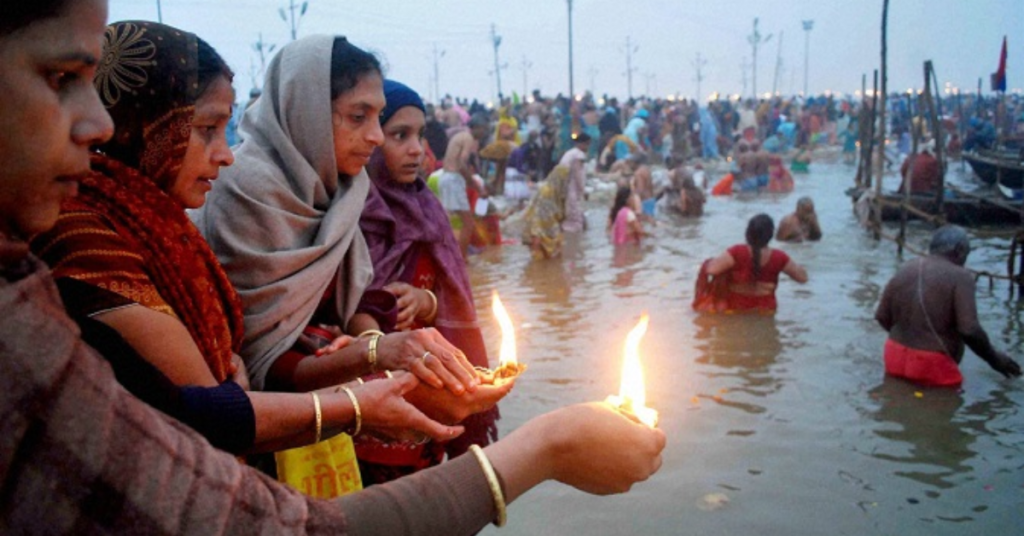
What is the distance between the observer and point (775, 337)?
8.05 m

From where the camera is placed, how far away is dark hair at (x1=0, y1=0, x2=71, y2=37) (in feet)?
2.99

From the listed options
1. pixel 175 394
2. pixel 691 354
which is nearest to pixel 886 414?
pixel 691 354

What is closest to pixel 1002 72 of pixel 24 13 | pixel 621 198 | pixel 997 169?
pixel 997 169

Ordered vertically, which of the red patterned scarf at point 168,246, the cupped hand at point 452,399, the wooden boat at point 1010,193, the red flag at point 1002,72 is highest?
Result: the red flag at point 1002,72

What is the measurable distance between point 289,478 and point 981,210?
14.2m

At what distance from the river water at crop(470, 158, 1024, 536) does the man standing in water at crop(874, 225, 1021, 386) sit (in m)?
0.17

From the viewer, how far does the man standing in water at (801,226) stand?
1320 cm

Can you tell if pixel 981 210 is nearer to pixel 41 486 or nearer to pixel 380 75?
pixel 380 75

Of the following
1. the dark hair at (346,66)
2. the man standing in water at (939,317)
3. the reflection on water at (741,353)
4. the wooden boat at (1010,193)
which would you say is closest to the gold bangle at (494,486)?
the dark hair at (346,66)

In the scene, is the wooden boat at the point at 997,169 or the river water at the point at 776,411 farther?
the wooden boat at the point at 997,169

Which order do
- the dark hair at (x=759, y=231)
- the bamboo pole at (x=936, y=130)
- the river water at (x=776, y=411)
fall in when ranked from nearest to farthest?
the river water at (x=776, y=411)
the dark hair at (x=759, y=231)
the bamboo pole at (x=936, y=130)

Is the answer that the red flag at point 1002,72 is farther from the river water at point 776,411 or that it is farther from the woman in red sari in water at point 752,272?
the woman in red sari in water at point 752,272

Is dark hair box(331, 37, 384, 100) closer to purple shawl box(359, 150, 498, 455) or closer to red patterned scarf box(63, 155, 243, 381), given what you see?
purple shawl box(359, 150, 498, 455)

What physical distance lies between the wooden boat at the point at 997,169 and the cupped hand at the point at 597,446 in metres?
16.8
